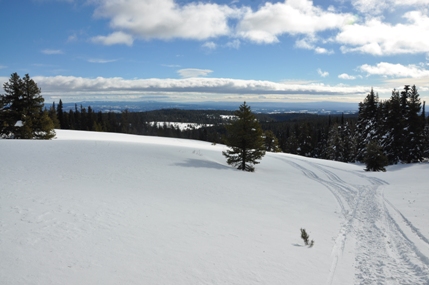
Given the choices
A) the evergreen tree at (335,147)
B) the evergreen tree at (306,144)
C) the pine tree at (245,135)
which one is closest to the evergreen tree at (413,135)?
the evergreen tree at (335,147)

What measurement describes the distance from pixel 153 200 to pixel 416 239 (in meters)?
8.44

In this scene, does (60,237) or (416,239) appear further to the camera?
→ (416,239)

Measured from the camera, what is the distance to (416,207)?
36.2 feet

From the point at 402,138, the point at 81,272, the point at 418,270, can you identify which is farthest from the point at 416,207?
the point at 402,138

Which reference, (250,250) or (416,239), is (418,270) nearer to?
(416,239)

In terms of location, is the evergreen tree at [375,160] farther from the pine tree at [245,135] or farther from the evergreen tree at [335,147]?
the evergreen tree at [335,147]

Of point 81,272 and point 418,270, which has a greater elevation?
point 81,272

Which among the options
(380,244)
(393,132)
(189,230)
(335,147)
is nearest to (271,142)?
(335,147)

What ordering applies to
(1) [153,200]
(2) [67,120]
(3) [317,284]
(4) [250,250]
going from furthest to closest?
(2) [67,120] → (1) [153,200] → (4) [250,250] → (3) [317,284]

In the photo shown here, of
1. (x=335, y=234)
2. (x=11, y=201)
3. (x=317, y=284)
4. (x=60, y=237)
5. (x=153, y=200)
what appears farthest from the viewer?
(x=153, y=200)

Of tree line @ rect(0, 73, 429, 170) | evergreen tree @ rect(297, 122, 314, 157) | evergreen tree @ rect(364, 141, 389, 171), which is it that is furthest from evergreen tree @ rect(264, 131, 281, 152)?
evergreen tree @ rect(364, 141, 389, 171)

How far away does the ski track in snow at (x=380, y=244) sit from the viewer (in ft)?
18.1

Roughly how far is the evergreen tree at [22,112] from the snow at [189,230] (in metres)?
15.0

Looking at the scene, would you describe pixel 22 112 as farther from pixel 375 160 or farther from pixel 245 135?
pixel 375 160
